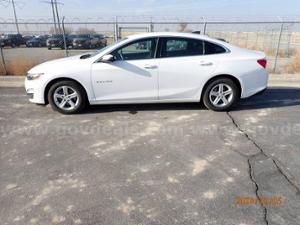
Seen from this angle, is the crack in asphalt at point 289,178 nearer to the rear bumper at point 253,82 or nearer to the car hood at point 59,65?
the rear bumper at point 253,82

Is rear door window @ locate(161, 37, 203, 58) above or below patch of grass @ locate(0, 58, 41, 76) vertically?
above

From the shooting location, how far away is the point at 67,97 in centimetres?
566

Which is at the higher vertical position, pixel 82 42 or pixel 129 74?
pixel 129 74

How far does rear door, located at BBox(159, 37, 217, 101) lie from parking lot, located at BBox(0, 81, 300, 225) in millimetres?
533

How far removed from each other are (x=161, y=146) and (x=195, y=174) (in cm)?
91

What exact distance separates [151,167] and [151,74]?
7.49 feet

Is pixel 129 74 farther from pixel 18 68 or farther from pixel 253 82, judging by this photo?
pixel 18 68

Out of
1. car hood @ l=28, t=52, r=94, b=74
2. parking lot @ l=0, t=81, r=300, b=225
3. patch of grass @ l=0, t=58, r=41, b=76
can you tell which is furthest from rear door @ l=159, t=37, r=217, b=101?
patch of grass @ l=0, t=58, r=41, b=76

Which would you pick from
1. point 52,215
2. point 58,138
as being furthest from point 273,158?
point 58,138

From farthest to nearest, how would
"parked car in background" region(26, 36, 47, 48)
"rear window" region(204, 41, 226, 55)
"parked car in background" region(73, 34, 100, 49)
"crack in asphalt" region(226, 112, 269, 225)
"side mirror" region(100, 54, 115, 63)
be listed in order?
"parked car in background" region(26, 36, 47, 48) → "parked car in background" region(73, 34, 100, 49) → "rear window" region(204, 41, 226, 55) → "side mirror" region(100, 54, 115, 63) → "crack in asphalt" region(226, 112, 269, 225)

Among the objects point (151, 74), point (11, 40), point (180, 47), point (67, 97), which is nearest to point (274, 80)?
point (180, 47)

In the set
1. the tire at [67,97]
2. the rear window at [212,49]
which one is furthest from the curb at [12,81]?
the rear window at [212,49]

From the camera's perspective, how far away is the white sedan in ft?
18.0

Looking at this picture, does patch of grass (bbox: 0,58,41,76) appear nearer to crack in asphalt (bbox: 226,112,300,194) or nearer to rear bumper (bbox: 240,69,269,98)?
rear bumper (bbox: 240,69,269,98)
